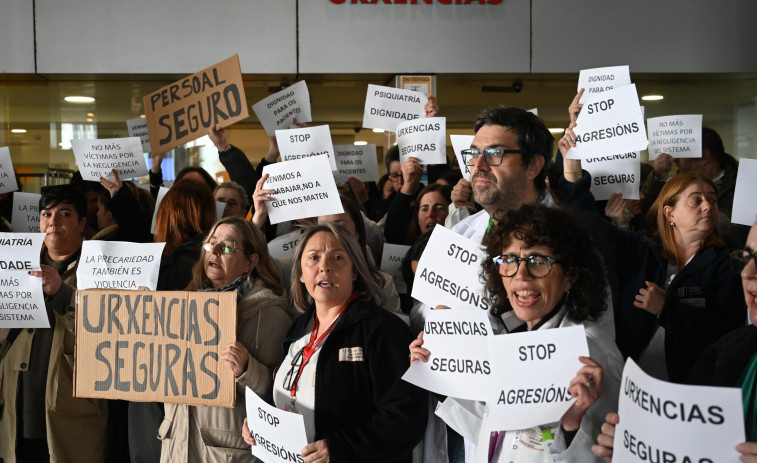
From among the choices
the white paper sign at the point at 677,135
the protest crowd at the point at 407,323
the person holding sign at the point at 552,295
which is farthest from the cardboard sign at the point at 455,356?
the white paper sign at the point at 677,135

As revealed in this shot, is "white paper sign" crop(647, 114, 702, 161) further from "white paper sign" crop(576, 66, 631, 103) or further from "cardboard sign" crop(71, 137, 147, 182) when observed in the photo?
"cardboard sign" crop(71, 137, 147, 182)

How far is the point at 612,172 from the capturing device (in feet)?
11.9

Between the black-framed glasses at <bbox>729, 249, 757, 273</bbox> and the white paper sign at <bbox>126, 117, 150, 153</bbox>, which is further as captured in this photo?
the white paper sign at <bbox>126, 117, 150, 153</bbox>

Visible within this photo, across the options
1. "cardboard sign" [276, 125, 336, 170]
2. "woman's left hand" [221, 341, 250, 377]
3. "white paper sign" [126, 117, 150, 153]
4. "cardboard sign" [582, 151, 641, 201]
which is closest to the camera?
"woman's left hand" [221, 341, 250, 377]

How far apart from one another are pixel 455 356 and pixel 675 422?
86cm

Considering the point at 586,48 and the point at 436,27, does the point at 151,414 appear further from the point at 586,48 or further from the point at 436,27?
the point at 586,48

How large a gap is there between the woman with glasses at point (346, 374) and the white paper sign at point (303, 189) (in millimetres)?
1007

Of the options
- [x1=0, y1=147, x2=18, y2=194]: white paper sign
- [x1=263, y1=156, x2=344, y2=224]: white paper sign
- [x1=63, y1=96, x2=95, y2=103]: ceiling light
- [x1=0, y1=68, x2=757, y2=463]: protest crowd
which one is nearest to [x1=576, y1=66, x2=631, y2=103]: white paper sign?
[x1=0, y1=68, x2=757, y2=463]: protest crowd

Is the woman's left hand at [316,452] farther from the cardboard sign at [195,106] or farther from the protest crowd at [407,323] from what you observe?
the cardboard sign at [195,106]

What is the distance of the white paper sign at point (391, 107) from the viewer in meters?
5.38

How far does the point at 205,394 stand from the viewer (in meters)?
3.12

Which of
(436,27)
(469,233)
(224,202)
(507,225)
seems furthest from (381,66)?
(507,225)

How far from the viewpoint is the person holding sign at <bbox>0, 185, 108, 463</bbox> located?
3803 millimetres

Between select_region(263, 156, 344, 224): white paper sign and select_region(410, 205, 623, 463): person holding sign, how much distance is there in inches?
66.3
